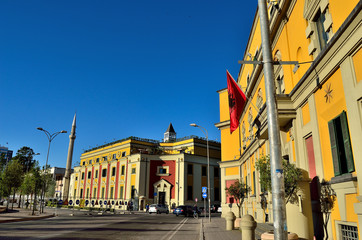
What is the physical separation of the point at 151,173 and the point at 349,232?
46063 mm

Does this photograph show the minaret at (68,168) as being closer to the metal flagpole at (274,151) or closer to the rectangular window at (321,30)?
the rectangular window at (321,30)

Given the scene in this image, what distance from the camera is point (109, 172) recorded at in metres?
60.4

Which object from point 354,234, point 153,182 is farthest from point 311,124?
point 153,182

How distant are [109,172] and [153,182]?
13.2 metres

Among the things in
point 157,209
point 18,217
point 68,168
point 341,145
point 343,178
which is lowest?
point 157,209

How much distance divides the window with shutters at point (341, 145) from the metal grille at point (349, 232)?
5.45 ft

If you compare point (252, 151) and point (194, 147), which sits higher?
point (194, 147)

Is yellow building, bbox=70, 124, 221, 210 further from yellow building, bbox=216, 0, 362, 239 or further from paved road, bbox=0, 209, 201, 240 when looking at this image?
yellow building, bbox=216, 0, 362, 239

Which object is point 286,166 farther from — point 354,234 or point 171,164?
point 171,164

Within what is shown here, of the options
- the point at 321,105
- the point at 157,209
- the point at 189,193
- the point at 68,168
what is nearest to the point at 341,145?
the point at 321,105

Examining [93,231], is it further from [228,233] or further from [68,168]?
[68,168]

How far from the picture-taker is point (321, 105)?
1030cm

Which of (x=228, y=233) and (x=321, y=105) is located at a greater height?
(x=321, y=105)

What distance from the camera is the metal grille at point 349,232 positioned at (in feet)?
26.9
